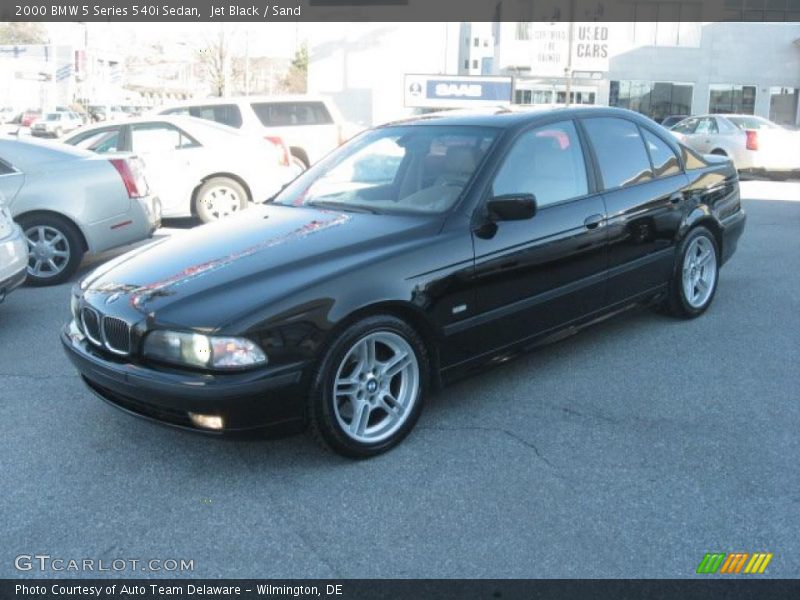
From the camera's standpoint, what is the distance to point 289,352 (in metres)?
3.39

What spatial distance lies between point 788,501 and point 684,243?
260 centimetres

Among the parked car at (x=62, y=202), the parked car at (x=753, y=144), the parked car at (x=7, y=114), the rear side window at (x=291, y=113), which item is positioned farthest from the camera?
the parked car at (x=7, y=114)

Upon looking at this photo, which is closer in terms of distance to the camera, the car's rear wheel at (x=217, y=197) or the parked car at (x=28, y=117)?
the car's rear wheel at (x=217, y=197)

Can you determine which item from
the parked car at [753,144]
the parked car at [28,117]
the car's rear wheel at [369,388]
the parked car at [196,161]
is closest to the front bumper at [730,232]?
the car's rear wheel at [369,388]

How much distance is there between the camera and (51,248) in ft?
24.4

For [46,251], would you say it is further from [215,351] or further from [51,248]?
[215,351]

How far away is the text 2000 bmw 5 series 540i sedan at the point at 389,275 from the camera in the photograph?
3.40 meters

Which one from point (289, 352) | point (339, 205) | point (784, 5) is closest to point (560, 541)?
point (289, 352)

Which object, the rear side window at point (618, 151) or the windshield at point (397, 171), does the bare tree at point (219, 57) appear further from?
the rear side window at point (618, 151)

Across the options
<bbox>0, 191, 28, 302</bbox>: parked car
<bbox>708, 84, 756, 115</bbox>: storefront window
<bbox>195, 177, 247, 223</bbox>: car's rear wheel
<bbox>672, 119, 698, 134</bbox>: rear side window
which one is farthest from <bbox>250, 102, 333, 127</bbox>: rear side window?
<bbox>708, 84, 756, 115</bbox>: storefront window

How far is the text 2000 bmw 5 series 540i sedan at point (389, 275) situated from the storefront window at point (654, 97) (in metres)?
35.6

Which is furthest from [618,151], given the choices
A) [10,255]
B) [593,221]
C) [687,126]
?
[687,126]

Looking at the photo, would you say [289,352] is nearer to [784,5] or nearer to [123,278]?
[123,278]

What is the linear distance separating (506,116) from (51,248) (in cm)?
469
